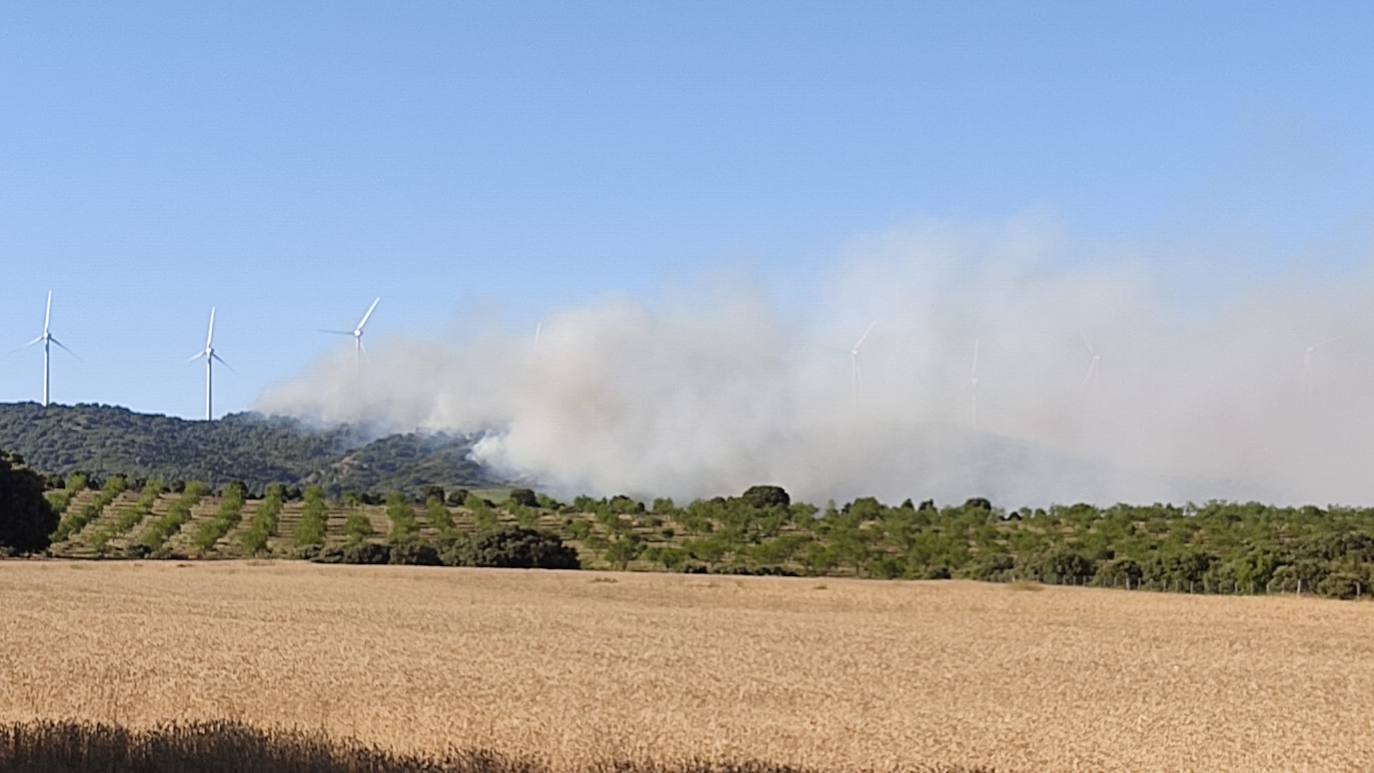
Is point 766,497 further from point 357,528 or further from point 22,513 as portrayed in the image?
point 22,513

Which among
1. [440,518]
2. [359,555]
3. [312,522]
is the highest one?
[440,518]

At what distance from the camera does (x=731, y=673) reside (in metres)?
33.0

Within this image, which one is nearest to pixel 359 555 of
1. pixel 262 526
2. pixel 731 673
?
pixel 262 526

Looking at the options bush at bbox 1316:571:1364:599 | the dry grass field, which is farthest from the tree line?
the dry grass field

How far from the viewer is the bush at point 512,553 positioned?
97.7 m

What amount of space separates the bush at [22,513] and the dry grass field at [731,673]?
118 ft

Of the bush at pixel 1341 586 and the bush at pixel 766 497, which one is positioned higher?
the bush at pixel 766 497

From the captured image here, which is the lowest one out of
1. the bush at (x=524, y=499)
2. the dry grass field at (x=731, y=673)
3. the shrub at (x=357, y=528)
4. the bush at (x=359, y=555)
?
the dry grass field at (x=731, y=673)

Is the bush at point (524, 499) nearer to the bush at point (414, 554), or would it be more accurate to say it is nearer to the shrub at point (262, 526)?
the shrub at point (262, 526)

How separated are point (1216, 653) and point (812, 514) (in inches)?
4037

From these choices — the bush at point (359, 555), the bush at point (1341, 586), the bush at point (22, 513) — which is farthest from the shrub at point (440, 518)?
the bush at point (1341, 586)

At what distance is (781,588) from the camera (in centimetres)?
7088

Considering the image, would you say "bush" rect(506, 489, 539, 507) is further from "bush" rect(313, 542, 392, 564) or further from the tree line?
"bush" rect(313, 542, 392, 564)

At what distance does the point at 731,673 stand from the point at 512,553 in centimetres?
6605
